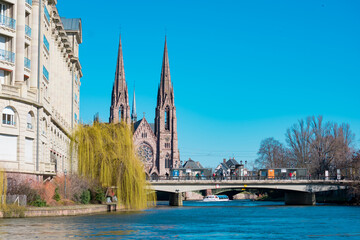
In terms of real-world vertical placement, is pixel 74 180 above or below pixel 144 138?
below

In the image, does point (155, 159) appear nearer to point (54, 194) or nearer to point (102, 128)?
point (102, 128)

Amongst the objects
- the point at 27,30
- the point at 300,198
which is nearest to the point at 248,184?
the point at 300,198

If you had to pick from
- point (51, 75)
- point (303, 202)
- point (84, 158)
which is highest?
point (51, 75)

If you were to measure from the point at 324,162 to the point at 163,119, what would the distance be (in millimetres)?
70452

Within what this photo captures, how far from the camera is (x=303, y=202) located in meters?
94.1

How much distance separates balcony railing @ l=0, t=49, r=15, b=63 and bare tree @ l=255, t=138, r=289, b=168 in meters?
87.6

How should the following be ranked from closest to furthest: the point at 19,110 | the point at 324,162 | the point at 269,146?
1. the point at 19,110
2. the point at 324,162
3. the point at 269,146

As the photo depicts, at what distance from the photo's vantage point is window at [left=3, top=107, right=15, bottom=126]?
149 feet

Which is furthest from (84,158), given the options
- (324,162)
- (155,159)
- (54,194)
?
(155,159)

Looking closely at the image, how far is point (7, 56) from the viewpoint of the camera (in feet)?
156

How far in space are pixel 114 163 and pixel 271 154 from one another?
265 feet

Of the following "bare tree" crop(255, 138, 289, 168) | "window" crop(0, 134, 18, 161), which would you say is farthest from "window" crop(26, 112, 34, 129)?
"bare tree" crop(255, 138, 289, 168)

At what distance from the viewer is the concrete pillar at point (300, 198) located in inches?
3610

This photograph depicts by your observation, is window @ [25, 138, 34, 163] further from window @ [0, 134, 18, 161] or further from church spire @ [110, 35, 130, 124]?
church spire @ [110, 35, 130, 124]
